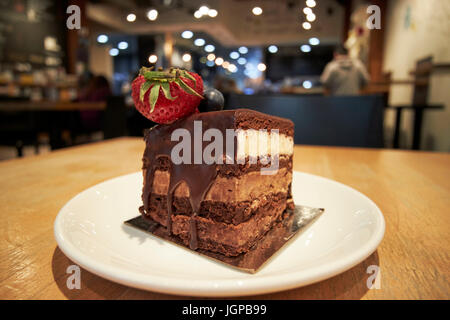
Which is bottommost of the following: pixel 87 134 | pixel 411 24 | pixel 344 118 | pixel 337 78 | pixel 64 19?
pixel 87 134

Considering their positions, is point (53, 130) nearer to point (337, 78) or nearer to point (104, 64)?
point (337, 78)

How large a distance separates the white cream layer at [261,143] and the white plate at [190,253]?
210 millimetres

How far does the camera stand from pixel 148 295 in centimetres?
48

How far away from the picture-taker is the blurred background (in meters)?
2.59

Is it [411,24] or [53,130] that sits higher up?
[411,24]

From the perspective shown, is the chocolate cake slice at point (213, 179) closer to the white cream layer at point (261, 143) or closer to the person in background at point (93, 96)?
the white cream layer at point (261, 143)

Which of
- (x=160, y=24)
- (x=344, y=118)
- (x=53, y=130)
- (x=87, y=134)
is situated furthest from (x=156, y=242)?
(x=160, y=24)

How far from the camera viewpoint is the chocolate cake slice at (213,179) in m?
0.71

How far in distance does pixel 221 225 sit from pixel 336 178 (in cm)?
76

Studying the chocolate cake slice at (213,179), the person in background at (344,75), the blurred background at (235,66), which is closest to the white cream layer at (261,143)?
the chocolate cake slice at (213,179)

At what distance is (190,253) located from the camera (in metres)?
0.68
